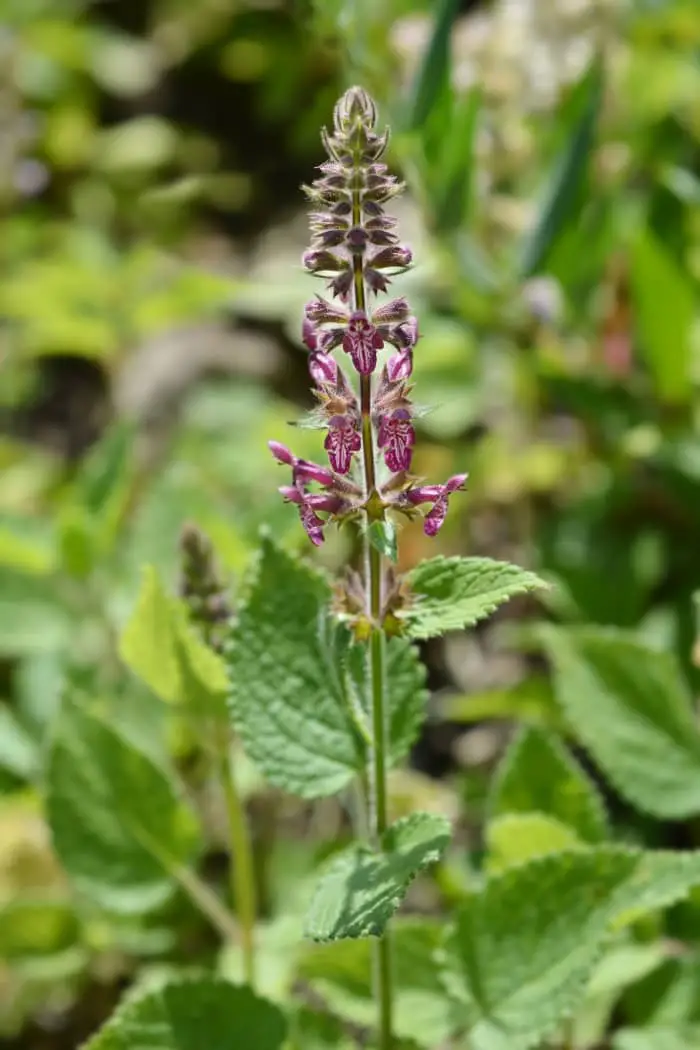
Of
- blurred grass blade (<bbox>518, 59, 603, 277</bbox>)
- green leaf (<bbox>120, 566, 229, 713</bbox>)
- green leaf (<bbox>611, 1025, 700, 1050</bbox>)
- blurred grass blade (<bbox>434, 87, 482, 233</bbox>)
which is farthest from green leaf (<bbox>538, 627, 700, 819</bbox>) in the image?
blurred grass blade (<bbox>434, 87, 482, 233</bbox>)

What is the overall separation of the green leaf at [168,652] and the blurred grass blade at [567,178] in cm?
119

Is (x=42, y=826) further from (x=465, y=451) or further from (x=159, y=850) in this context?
(x=465, y=451)

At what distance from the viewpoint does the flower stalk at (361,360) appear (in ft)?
3.67

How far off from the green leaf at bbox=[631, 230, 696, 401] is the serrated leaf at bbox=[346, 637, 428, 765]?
139cm

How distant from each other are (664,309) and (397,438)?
63.9 inches

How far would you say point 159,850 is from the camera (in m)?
1.83

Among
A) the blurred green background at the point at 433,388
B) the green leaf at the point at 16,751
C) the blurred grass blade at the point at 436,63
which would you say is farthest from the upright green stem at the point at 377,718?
the blurred grass blade at the point at 436,63

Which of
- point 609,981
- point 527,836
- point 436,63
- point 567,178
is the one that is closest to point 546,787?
point 527,836

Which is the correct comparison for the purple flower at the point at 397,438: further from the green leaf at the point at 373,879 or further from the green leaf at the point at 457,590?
the green leaf at the point at 373,879

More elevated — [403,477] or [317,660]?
[403,477]

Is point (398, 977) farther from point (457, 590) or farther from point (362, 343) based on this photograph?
point (362, 343)

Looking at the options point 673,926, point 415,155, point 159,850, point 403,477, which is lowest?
point 673,926

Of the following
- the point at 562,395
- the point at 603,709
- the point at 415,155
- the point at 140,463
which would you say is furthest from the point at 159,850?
the point at 140,463

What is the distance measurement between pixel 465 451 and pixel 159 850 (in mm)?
1543
